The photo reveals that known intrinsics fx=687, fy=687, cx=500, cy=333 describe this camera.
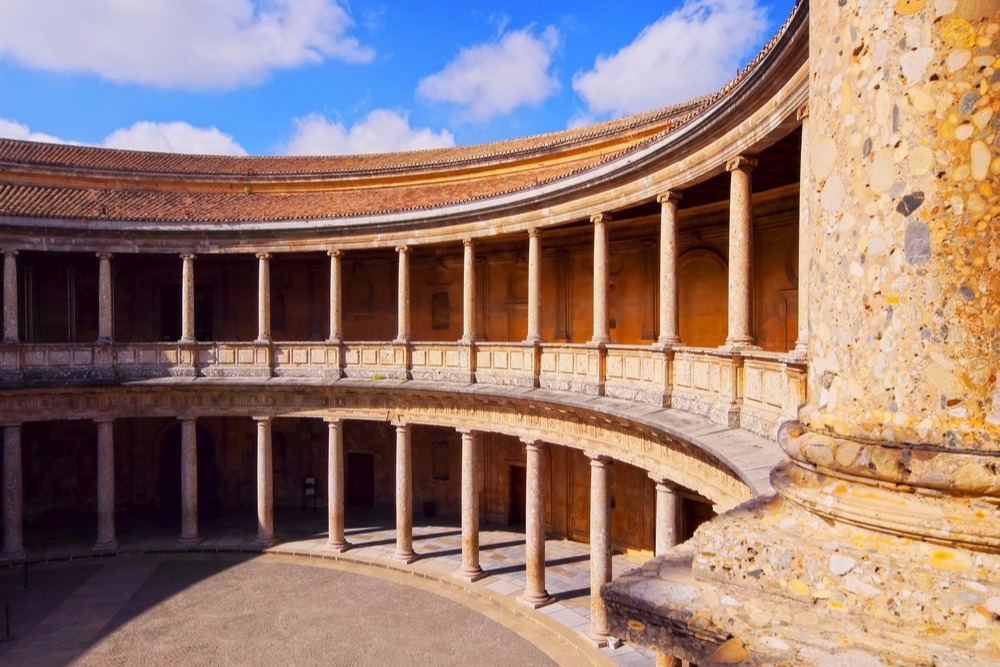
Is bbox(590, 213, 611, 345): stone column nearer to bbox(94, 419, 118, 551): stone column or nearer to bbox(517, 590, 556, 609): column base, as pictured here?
bbox(517, 590, 556, 609): column base

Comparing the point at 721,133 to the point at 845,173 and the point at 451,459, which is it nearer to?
the point at 845,173

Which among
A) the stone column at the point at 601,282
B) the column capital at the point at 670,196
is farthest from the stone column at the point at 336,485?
the column capital at the point at 670,196

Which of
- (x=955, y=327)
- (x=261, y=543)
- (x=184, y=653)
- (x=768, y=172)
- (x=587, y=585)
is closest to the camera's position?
(x=955, y=327)

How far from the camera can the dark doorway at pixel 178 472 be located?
27.9m

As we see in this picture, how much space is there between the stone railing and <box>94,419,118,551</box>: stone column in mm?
1810

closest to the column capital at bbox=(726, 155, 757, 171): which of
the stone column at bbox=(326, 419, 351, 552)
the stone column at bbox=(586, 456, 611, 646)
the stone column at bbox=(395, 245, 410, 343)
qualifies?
the stone column at bbox=(586, 456, 611, 646)

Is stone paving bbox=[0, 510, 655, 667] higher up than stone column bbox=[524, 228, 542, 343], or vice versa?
stone column bbox=[524, 228, 542, 343]

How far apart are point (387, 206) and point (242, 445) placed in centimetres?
1181

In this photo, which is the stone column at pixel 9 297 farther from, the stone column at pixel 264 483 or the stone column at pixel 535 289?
the stone column at pixel 535 289

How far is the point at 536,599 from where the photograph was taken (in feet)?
60.0

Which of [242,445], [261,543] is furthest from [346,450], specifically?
[261,543]

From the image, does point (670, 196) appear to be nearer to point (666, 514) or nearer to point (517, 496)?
point (666, 514)

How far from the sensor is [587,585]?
19641mm

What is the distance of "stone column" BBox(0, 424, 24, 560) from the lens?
21.0 m
